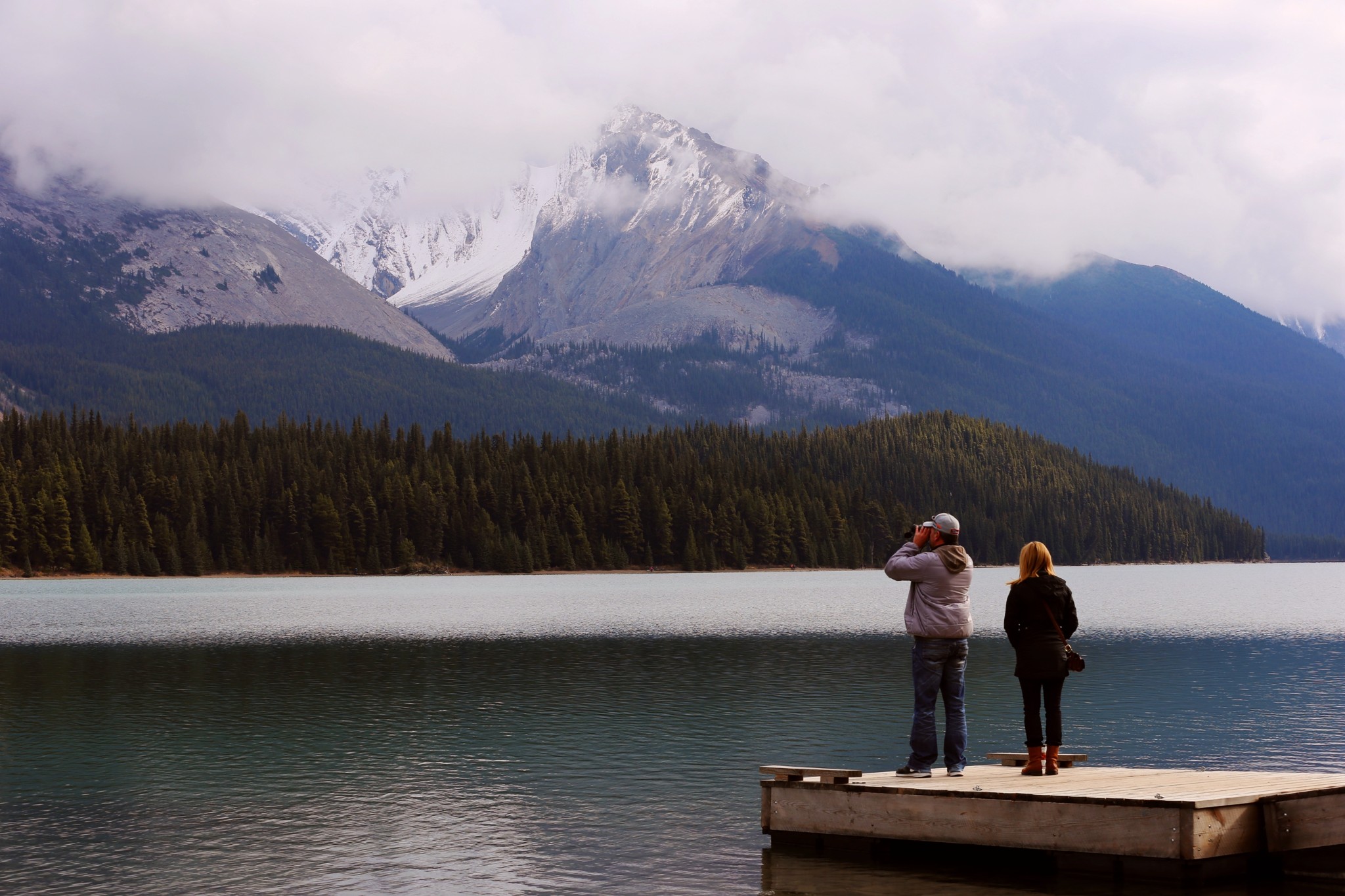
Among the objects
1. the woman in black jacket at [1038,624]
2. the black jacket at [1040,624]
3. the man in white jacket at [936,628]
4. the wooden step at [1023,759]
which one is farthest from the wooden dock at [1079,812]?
the black jacket at [1040,624]

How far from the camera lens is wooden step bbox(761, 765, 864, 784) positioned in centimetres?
2425

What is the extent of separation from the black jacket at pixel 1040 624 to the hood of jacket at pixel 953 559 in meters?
0.92

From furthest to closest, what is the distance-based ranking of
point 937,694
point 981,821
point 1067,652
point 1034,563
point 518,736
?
point 518,736 → point 937,694 → point 1067,652 → point 1034,563 → point 981,821

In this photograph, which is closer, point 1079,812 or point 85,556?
point 1079,812

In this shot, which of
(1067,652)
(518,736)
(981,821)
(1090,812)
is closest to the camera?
(1090,812)

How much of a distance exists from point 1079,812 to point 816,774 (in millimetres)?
4816

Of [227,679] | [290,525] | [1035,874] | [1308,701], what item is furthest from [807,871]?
[290,525]

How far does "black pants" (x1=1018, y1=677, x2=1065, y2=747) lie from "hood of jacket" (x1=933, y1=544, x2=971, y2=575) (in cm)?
215

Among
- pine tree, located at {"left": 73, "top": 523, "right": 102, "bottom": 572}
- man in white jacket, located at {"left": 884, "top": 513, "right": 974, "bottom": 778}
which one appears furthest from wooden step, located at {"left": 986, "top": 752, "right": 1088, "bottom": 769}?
pine tree, located at {"left": 73, "top": 523, "right": 102, "bottom": 572}

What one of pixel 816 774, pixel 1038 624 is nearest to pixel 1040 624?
pixel 1038 624

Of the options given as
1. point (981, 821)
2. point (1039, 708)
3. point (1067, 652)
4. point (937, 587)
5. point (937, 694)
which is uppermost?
point (937, 587)

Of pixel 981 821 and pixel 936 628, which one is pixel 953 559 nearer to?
pixel 936 628

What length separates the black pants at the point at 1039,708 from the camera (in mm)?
24125

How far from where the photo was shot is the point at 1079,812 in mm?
21688
